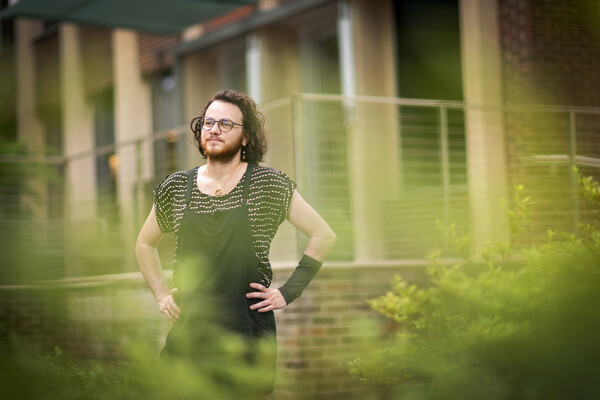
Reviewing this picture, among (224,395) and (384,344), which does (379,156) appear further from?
(224,395)

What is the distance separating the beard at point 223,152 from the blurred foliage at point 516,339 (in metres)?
A: 1.06

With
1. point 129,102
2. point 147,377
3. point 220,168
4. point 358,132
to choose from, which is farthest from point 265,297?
point 129,102

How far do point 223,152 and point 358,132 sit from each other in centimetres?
553

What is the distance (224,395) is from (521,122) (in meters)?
7.25

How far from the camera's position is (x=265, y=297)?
383 centimetres

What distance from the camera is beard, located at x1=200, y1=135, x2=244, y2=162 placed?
12.7 ft

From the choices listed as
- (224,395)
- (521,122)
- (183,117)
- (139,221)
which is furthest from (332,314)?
(183,117)

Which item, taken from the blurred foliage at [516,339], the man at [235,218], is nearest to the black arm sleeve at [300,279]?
the man at [235,218]

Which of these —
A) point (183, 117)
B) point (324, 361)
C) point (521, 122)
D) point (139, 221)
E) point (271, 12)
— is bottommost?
point (324, 361)

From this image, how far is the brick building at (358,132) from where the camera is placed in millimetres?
7570

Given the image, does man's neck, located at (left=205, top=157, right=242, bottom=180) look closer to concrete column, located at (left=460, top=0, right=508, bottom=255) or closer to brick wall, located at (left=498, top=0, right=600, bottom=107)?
concrete column, located at (left=460, top=0, right=508, bottom=255)

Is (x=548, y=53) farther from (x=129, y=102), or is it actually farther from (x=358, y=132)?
(x=129, y=102)

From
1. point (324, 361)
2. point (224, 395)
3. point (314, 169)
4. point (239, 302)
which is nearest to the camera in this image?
point (224, 395)

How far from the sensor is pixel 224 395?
8.39 feet
